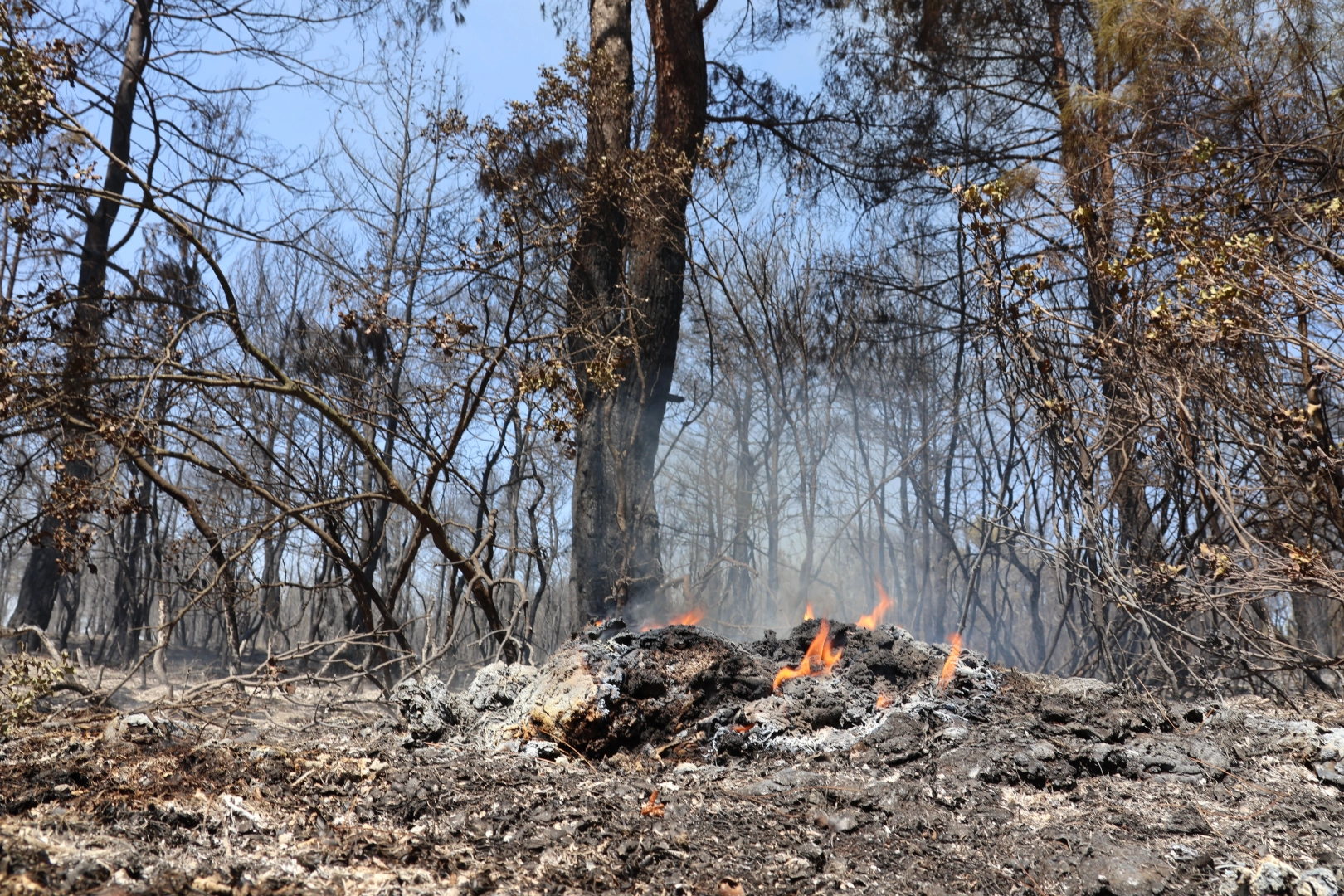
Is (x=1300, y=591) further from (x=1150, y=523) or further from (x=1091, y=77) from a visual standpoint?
(x=1091, y=77)

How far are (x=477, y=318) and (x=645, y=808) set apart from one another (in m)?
7.83

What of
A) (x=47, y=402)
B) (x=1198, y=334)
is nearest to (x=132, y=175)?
(x=47, y=402)

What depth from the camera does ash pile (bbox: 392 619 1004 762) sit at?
3508 millimetres

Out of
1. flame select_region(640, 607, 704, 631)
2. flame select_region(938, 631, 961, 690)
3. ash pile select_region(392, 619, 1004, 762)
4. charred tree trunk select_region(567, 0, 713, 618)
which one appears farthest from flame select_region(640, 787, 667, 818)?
charred tree trunk select_region(567, 0, 713, 618)

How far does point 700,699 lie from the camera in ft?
12.3

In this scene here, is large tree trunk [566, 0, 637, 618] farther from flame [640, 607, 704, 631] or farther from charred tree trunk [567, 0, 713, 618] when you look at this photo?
flame [640, 607, 704, 631]

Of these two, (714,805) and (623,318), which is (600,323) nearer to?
(623,318)

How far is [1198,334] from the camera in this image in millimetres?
4012

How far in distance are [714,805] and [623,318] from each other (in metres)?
4.57

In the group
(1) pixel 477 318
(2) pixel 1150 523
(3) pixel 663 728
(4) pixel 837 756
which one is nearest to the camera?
(4) pixel 837 756

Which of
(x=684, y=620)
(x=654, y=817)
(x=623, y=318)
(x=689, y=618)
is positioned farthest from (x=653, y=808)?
(x=623, y=318)

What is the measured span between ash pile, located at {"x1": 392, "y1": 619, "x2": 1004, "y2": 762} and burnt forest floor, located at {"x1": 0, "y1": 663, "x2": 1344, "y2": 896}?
0.15 m

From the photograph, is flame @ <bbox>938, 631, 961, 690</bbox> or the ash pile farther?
flame @ <bbox>938, 631, 961, 690</bbox>

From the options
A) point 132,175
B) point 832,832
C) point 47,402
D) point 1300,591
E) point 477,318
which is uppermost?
point 477,318
